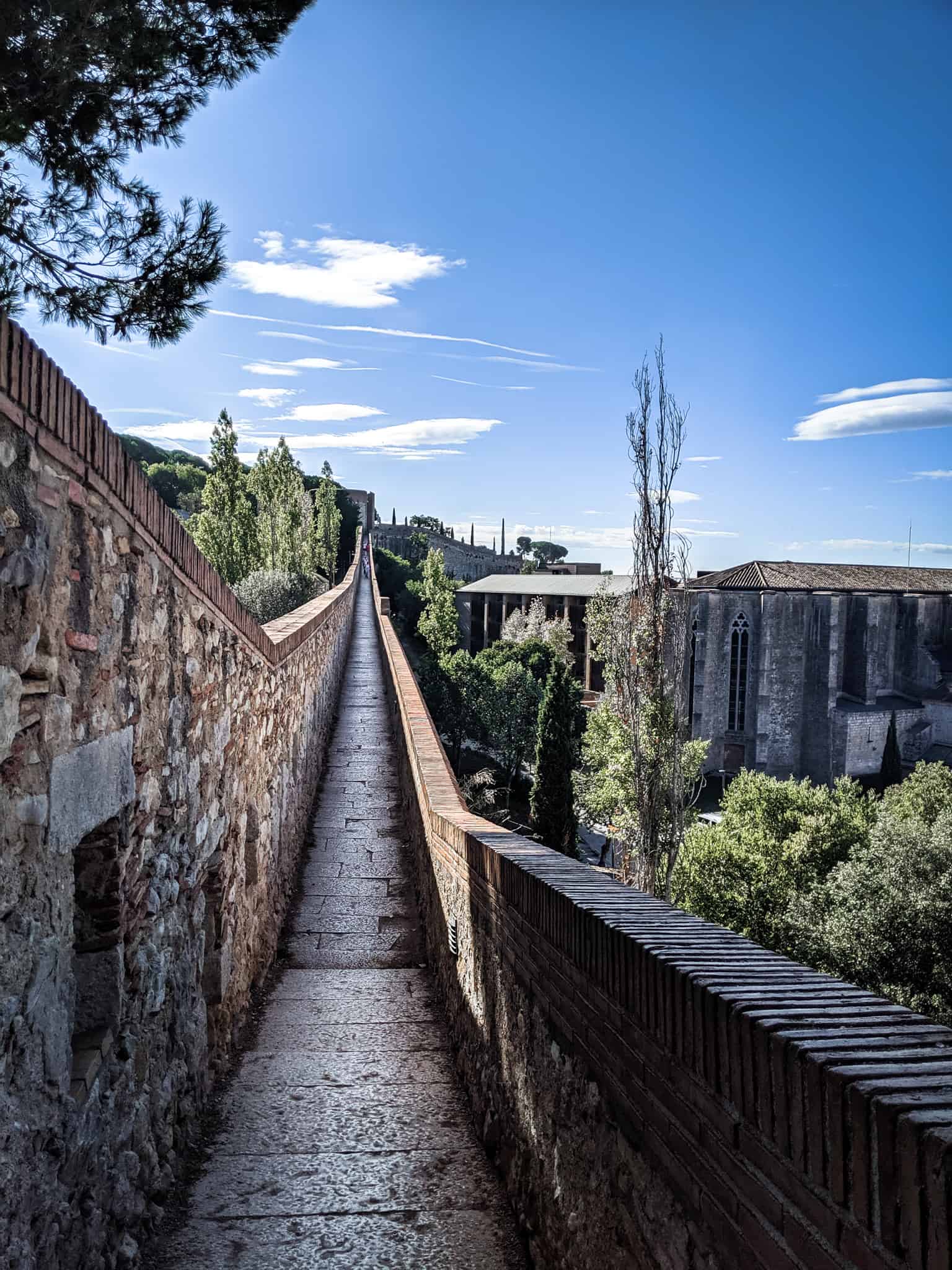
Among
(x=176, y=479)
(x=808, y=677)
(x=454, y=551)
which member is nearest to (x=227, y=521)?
(x=808, y=677)

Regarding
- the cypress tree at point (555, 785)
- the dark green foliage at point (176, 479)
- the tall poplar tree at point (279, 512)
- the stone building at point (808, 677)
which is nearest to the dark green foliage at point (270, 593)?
the tall poplar tree at point (279, 512)

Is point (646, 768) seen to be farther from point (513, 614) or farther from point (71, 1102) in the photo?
point (513, 614)

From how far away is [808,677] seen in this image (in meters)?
42.6

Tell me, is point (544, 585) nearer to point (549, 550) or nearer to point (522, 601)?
point (522, 601)

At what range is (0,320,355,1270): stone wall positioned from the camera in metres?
1.84

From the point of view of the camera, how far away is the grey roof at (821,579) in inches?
1698

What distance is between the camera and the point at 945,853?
16.3 meters

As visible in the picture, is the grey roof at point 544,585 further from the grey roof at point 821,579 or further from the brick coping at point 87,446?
the brick coping at point 87,446

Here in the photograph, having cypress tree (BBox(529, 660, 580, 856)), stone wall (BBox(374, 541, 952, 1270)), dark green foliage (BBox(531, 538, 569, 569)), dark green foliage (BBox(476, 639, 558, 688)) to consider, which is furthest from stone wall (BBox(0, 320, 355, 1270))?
dark green foliage (BBox(531, 538, 569, 569))

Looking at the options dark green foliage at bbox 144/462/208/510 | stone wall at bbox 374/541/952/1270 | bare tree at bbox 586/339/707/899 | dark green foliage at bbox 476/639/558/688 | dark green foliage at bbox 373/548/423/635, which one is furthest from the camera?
dark green foliage at bbox 144/462/208/510

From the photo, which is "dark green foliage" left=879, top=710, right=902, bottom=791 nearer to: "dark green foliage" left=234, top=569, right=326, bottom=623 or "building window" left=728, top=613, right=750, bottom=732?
"building window" left=728, top=613, right=750, bottom=732

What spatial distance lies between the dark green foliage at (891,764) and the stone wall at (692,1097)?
39371mm

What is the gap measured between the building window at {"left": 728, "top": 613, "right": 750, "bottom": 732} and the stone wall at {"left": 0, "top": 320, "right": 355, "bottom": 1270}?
135ft

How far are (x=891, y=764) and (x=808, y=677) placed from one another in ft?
18.5
